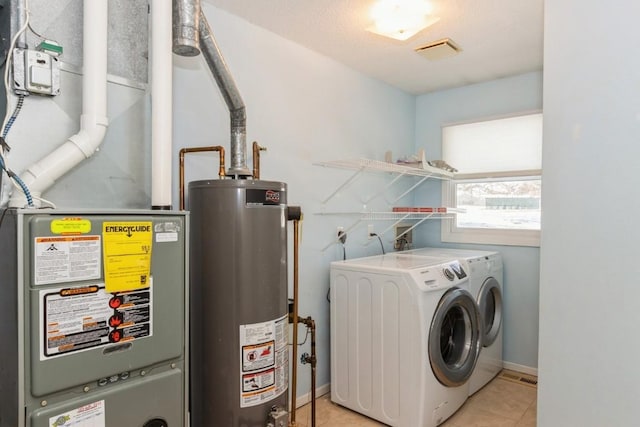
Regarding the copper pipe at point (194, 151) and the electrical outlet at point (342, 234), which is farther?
the electrical outlet at point (342, 234)

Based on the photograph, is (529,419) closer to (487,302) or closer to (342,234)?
(487,302)

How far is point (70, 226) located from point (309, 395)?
6.84ft

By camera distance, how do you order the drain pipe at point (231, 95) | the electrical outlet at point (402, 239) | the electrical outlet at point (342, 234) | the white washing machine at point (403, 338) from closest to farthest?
the drain pipe at point (231, 95) < the white washing machine at point (403, 338) < the electrical outlet at point (342, 234) < the electrical outlet at point (402, 239)

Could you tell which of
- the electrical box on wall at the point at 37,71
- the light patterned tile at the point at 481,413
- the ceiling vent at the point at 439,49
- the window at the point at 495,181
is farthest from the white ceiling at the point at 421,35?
the light patterned tile at the point at 481,413

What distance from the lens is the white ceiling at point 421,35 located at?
2.12 meters

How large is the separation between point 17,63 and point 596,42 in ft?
6.54

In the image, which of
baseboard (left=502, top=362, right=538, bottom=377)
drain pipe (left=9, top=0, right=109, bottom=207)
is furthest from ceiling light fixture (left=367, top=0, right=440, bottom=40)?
baseboard (left=502, top=362, right=538, bottom=377)

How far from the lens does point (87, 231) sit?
3.81 feet

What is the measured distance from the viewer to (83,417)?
1168 mm

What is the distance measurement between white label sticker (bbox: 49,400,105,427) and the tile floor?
1.53m

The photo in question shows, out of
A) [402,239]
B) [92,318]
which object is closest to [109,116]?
[92,318]

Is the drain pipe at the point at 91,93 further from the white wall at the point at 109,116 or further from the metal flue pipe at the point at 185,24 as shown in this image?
the metal flue pipe at the point at 185,24

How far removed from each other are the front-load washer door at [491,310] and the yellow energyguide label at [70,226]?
8.50 ft

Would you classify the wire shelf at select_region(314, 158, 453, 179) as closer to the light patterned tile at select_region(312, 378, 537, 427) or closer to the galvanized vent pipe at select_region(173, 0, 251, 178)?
the galvanized vent pipe at select_region(173, 0, 251, 178)
